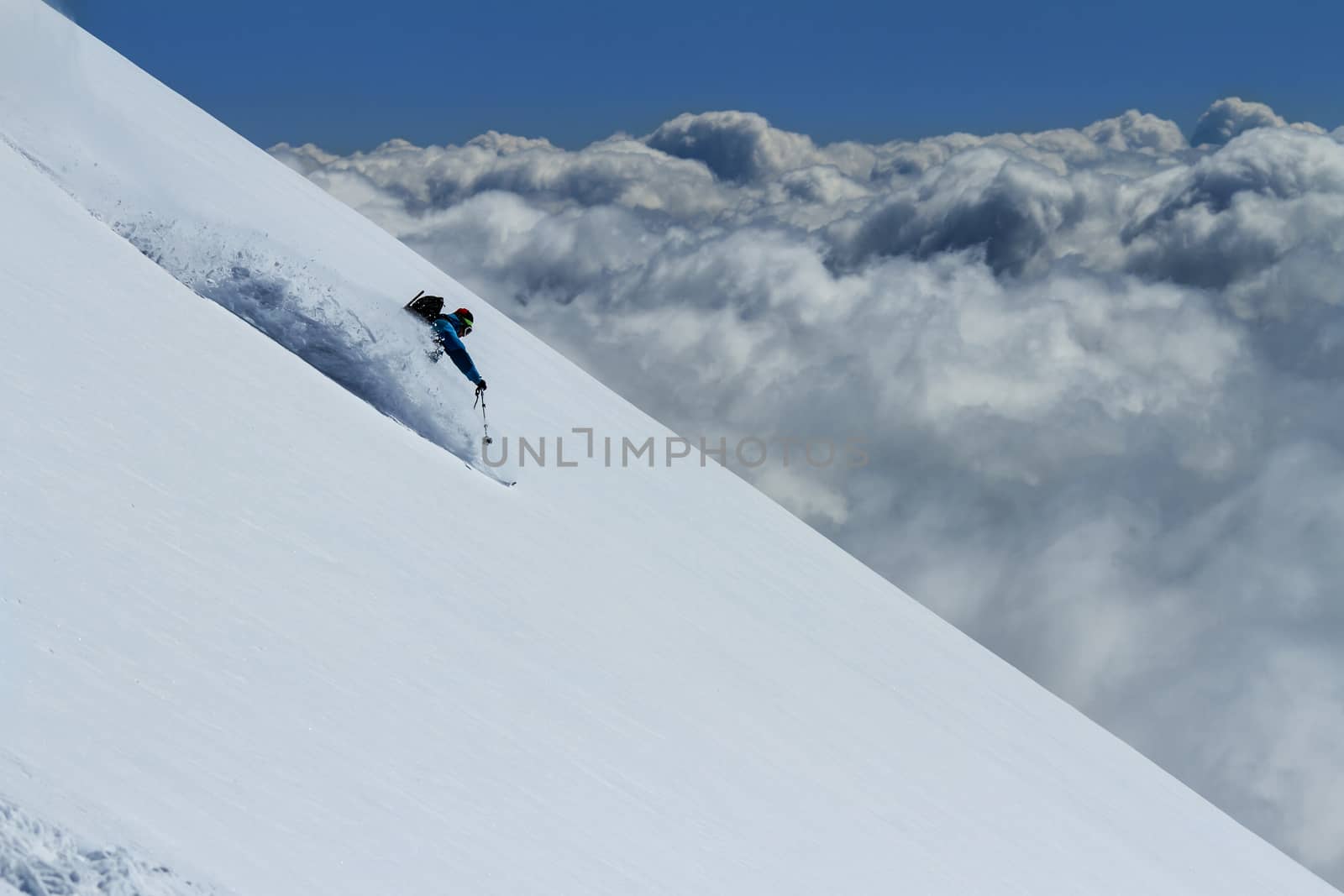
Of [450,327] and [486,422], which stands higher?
[450,327]

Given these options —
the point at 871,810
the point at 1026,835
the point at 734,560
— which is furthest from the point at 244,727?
the point at 734,560

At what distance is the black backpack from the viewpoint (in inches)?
712

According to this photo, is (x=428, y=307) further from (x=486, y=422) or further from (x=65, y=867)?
(x=65, y=867)

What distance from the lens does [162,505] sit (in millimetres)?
9156

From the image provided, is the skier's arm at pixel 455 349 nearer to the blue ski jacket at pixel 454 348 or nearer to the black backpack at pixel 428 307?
the blue ski jacket at pixel 454 348

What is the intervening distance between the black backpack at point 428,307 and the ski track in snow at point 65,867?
13841 mm

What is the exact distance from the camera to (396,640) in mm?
9250

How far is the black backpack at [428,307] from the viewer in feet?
59.3

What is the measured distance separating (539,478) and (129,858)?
12.2 m

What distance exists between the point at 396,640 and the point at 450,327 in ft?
31.0

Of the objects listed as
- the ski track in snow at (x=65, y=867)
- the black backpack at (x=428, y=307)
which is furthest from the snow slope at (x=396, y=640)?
the black backpack at (x=428, y=307)

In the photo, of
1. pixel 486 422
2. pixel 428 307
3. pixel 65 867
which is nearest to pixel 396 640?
pixel 65 867

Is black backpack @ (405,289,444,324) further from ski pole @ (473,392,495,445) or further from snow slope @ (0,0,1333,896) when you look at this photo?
ski pole @ (473,392,495,445)

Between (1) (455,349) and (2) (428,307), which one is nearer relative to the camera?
(1) (455,349)
